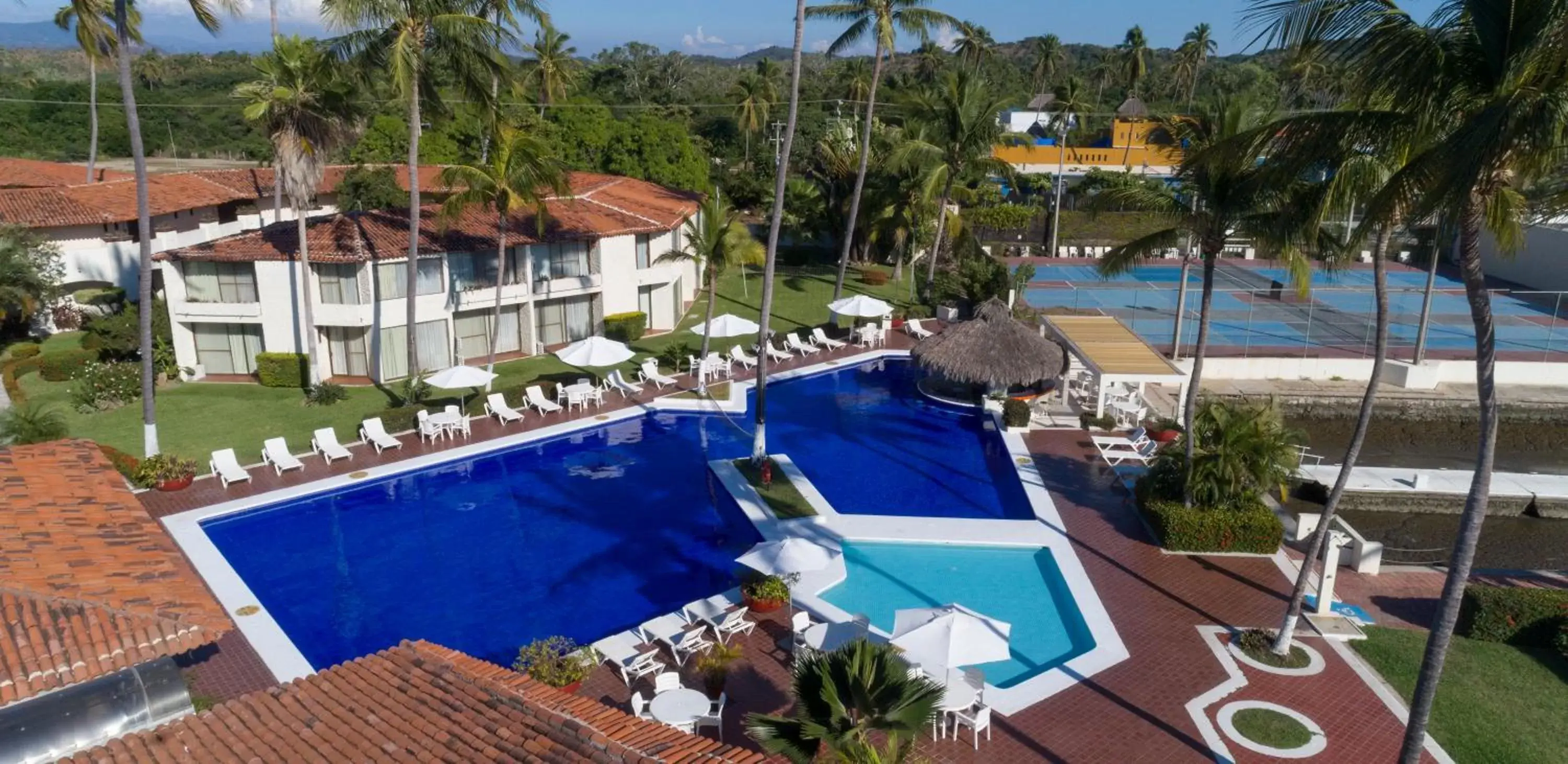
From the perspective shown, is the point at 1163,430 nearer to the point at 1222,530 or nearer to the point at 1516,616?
the point at 1222,530

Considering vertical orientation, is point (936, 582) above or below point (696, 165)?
below

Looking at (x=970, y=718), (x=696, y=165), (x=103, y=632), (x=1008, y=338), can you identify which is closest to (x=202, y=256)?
(x=103, y=632)

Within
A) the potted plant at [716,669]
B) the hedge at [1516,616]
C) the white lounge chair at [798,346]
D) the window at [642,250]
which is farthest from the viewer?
the window at [642,250]

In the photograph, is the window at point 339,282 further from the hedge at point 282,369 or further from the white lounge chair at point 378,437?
the white lounge chair at point 378,437

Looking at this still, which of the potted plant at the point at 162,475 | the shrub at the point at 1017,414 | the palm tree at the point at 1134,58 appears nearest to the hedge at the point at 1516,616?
the shrub at the point at 1017,414

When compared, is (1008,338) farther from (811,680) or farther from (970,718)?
(811,680)

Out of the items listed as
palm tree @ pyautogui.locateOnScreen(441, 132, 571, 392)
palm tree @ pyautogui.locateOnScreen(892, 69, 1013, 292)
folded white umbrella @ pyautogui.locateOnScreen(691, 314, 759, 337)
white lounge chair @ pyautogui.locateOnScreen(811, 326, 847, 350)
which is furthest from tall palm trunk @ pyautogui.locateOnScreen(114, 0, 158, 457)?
palm tree @ pyautogui.locateOnScreen(892, 69, 1013, 292)
